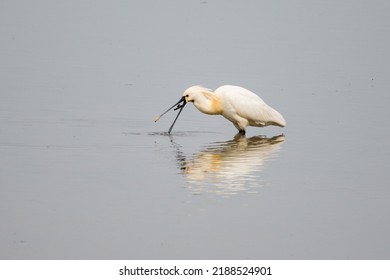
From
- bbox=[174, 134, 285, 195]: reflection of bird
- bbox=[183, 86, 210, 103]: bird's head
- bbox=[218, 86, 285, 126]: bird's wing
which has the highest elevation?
bbox=[183, 86, 210, 103]: bird's head

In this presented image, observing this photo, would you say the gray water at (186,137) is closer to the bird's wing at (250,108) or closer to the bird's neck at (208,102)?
the bird's wing at (250,108)

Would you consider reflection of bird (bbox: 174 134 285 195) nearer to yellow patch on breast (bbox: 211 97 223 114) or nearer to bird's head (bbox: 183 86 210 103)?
yellow patch on breast (bbox: 211 97 223 114)

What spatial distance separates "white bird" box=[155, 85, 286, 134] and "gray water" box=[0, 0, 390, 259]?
10.5 inches

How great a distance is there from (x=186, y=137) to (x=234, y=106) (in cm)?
127

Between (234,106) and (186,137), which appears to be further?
(234,106)

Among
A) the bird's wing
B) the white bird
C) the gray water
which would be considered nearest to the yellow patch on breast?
the white bird

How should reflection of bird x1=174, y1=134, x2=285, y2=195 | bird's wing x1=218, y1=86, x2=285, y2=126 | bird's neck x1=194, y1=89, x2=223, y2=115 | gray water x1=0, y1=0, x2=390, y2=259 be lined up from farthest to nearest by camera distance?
bird's wing x1=218, y1=86, x2=285, y2=126, bird's neck x1=194, y1=89, x2=223, y2=115, reflection of bird x1=174, y1=134, x2=285, y2=195, gray water x1=0, y1=0, x2=390, y2=259

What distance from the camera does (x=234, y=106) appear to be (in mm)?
18359

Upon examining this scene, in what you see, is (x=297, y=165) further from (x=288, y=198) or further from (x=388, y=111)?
(x=388, y=111)

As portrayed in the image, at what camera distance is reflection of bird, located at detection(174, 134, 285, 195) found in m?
13.9

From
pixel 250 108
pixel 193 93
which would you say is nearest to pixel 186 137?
pixel 193 93

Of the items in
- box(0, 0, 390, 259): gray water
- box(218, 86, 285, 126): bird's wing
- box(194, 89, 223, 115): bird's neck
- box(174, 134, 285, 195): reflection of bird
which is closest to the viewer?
box(0, 0, 390, 259): gray water

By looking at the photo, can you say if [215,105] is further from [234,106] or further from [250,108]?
[250,108]

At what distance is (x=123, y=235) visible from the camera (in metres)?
11.4
